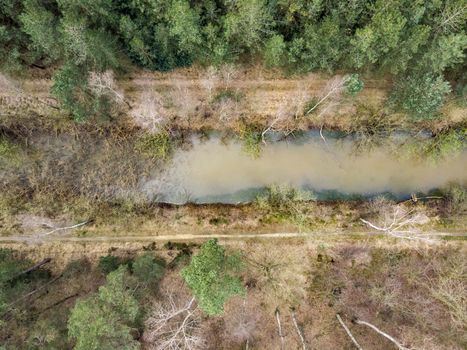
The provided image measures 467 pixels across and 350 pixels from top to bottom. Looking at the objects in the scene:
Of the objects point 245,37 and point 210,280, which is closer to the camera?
point 210,280

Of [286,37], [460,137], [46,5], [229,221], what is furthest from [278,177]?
[46,5]

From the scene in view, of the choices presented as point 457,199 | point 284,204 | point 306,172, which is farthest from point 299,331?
point 457,199

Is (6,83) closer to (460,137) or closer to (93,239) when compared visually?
(93,239)

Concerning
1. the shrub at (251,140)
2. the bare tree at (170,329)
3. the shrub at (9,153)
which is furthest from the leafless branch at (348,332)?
the shrub at (9,153)

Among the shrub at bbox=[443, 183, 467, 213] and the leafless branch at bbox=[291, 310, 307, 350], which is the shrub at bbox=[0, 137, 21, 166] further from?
the shrub at bbox=[443, 183, 467, 213]

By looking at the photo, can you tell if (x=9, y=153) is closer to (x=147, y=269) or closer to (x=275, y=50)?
(x=147, y=269)

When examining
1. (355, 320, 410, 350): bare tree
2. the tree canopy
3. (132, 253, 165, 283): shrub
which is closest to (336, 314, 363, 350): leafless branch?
(355, 320, 410, 350): bare tree
